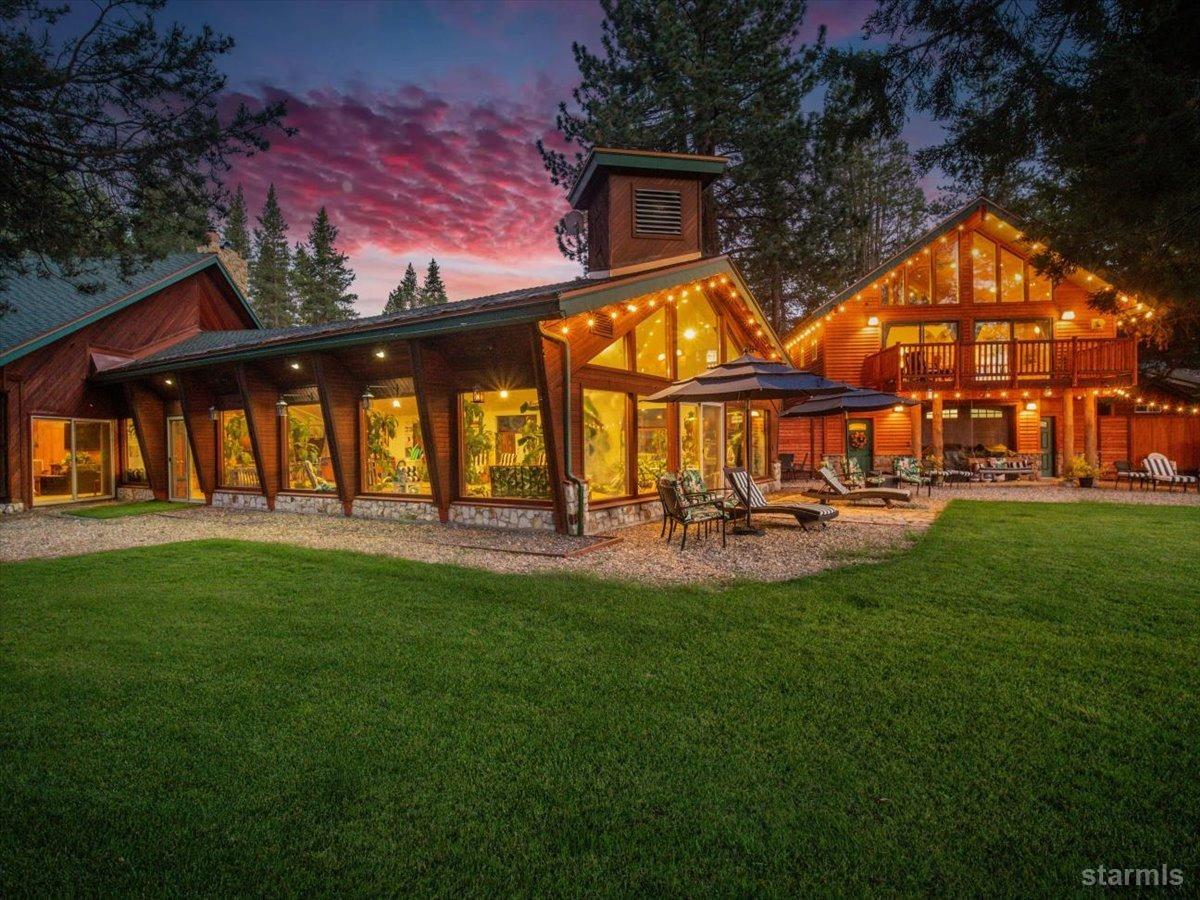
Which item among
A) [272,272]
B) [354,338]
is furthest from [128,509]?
[272,272]

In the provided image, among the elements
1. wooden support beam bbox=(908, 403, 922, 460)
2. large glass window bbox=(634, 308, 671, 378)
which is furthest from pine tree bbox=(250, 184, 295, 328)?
wooden support beam bbox=(908, 403, 922, 460)

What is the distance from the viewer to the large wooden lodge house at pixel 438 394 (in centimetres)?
965

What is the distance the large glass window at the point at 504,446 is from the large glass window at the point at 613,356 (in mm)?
1234

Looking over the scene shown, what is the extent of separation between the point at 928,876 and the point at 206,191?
7.48 metres

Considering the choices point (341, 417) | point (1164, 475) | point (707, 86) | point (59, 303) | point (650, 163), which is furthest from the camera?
point (707, 86)

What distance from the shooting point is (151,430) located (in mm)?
15320

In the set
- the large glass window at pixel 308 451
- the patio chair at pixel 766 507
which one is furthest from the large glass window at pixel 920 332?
the large glass window at pixel 308 451

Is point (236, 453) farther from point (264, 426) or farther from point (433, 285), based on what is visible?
point (433, 285)

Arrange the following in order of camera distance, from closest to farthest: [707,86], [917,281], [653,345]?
[653,345], [707,86], [917,281]

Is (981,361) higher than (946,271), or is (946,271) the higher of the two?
(946,271)

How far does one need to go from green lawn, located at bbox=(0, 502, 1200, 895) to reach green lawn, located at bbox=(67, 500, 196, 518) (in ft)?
30.0

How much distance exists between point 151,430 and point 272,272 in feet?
120

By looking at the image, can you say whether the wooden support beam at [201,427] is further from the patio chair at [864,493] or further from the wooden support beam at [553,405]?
the patio chair at [864,493]

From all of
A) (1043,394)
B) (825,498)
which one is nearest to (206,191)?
(825,498)
